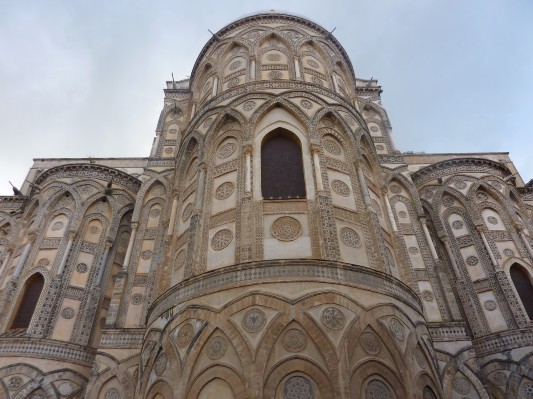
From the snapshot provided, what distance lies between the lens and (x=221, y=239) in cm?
1041

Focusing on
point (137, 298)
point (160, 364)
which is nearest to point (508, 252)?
point (160, 364)

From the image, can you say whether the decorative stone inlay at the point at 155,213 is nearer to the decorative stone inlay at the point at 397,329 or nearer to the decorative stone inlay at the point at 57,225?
the decorative stone inlay at the point at 57,225

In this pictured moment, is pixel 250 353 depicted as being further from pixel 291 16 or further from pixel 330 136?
pixel 291 16

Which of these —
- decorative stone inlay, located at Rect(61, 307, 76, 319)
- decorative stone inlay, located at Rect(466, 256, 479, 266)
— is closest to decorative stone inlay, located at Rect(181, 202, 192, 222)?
decorative stone inlay, located at Rect(61, 307, 76, 319)

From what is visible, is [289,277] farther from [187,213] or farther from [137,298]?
[137,298]

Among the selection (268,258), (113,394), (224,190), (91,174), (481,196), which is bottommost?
(113,394)

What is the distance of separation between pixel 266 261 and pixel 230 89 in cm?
684

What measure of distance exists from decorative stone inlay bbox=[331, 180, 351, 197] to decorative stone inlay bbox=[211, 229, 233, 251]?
3042mm

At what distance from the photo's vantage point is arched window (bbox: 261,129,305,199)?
11062 millimetres

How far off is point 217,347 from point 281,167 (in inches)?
201

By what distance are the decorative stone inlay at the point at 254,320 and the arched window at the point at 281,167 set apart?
3.24 m

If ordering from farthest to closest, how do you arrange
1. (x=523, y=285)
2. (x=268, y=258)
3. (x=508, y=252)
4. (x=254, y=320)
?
(x=508, y=252) < (x=523, y=285) < (x=268, y=258) < (x=254, y=320)

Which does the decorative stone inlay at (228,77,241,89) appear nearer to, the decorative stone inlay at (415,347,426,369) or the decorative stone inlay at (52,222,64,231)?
the decorative stone inlay at (52,222,64,231)

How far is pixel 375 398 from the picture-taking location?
787cm
